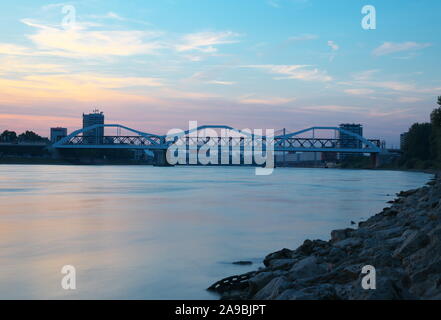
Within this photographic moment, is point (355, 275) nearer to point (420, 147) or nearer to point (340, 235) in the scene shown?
point (340, 235)

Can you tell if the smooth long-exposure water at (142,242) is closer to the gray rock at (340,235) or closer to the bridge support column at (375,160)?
the gray rock at (340,235)

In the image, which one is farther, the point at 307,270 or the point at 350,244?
the point at 350,244

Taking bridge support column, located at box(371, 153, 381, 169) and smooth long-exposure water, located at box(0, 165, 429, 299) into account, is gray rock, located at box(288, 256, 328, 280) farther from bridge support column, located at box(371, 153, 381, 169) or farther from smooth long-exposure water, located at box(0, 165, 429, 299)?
bridge support column, located at box(371, 153, 381, 169)

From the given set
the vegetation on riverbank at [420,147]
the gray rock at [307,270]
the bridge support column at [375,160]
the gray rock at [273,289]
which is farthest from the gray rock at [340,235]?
the bridge support column at [375,160]

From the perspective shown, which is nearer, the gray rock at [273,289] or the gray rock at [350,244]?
the gray rock at [273,289]

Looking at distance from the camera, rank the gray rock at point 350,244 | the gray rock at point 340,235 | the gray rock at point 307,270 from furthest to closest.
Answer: the gray rock at point 340,235
the gray rock at point 350,244
the gray rock at point 307,270

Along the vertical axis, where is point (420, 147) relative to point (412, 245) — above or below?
above

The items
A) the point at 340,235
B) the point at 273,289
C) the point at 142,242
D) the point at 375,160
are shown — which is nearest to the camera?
the point at 273,289

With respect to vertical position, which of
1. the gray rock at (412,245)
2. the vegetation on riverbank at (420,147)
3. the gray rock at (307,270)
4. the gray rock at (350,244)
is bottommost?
the gray rock at (307,270)

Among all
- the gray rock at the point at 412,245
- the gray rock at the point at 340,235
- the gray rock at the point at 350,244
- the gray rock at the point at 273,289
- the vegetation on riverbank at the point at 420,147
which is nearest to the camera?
the gray rock at the point at 273,289

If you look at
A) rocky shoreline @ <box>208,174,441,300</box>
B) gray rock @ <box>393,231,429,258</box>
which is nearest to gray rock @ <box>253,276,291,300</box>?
rocky shoreline @ <box>208,174,441,300</box>

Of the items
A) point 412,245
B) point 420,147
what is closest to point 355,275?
point 412,245
